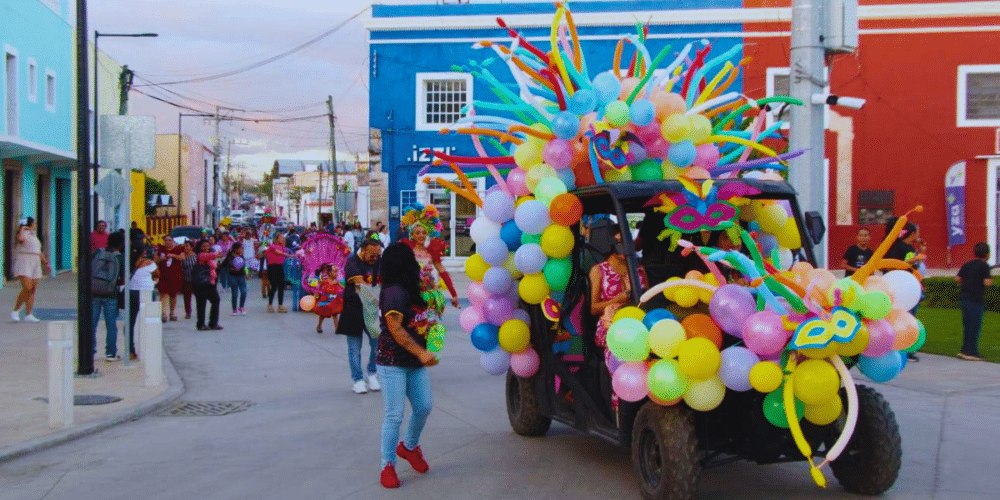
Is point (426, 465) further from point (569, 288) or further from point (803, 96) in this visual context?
point (803, 96)

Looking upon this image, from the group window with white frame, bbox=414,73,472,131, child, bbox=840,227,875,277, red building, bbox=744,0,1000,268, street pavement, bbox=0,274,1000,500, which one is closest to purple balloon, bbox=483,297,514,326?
street pavement, bbox=0,274,1000,500

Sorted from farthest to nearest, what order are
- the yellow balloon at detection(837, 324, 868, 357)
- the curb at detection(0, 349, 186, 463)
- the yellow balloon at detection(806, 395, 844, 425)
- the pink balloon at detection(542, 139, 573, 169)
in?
the curb at detection(0, 349, 186, 463)
the pink balloon at detection(542, 139, 573, 169)
the yellow balloon at detection(806, 395, 844, 425)
the yellow balloon at detection(837, 324, 868, 357)

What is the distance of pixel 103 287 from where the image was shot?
530 inches

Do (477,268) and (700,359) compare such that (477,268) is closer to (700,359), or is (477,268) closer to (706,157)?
(706,157)

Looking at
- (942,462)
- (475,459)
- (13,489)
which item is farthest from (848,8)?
(13,489)

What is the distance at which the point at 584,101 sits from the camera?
25.4 ft

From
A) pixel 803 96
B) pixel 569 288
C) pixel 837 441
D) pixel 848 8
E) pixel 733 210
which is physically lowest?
pixel 837 441

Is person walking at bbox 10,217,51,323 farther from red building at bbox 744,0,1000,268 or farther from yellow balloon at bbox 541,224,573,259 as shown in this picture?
red building at bbox 744,0,1000,268

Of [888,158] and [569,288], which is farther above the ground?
[888,158]

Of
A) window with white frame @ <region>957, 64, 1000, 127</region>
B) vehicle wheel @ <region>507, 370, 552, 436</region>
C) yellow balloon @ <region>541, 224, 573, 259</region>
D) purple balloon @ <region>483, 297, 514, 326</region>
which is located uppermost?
window with white frame @ <region>957, 64, 1000, 127</region>

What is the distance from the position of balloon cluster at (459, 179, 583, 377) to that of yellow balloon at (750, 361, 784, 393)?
6.79 feet

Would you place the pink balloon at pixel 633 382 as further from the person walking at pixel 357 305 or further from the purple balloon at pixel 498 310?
the person walking at pixel 357 305

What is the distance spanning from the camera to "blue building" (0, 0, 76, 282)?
1051 inches

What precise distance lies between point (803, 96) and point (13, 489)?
32.3 ft
